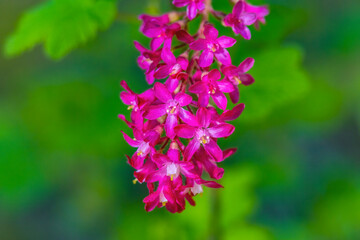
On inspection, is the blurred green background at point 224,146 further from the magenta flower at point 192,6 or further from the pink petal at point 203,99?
the pink petal at point 203,99

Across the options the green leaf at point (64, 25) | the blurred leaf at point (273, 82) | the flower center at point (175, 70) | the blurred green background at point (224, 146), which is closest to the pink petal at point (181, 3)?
the flower center at point (175, 70)

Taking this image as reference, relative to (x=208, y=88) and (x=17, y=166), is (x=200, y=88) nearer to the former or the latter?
(x=208, y=88)

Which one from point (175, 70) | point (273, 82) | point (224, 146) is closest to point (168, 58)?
point (175, 70)

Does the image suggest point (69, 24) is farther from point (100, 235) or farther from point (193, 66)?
point (100, 235)

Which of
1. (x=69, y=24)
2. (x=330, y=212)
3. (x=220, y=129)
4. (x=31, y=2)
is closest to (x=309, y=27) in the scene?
(x=330, y=212)

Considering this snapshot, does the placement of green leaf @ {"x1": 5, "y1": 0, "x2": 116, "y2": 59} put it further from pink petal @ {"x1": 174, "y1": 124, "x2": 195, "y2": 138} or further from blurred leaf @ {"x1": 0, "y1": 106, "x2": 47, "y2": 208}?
blurred leaf @ {"x1": 0, "y1": 106, "x2": 47, "y2": 208}

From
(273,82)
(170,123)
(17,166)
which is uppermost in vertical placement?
(170,123)
